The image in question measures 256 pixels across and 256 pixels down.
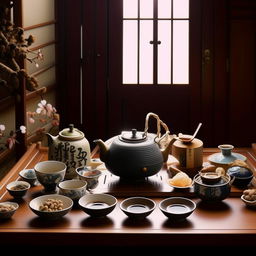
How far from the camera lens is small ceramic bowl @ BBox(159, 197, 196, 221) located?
239 cm

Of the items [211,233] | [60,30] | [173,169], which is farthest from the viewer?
[60,30]

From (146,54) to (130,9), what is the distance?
430mm

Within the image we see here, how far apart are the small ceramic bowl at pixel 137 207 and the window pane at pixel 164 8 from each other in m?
2.73

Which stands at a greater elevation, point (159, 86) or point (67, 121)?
point (159, 86)

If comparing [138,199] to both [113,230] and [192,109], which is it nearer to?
[113,230]

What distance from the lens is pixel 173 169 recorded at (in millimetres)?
2875

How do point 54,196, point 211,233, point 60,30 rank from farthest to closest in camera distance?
point 60,30
point 54,196
point 211,233

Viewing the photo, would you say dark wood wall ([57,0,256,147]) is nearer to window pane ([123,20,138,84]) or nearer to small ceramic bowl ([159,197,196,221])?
window pane ([123,20,138,84])

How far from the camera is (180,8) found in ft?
16.2

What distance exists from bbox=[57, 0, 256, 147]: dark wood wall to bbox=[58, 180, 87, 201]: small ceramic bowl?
8.05ft

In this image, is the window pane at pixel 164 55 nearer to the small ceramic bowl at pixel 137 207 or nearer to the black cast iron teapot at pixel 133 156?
the black cast iron teapot at pixel 133 156

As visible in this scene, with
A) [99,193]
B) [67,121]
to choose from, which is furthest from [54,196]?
[67,121]
